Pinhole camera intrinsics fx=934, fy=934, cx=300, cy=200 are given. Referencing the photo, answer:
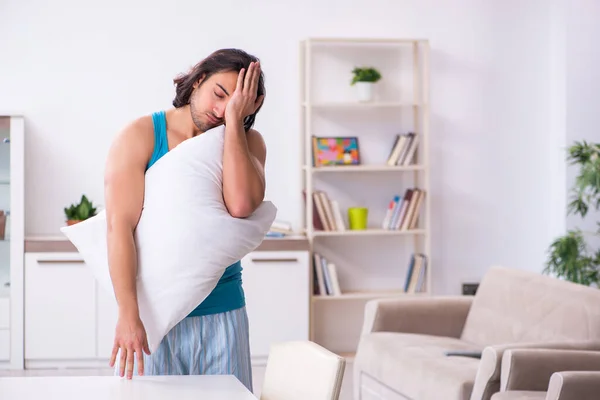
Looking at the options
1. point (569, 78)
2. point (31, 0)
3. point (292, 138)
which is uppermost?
point (31, 0)

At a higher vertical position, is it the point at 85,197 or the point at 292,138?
the point at 292,138

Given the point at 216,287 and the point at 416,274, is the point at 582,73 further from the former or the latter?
the point at 216,287

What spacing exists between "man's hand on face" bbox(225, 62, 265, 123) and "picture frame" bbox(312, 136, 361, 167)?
373cm

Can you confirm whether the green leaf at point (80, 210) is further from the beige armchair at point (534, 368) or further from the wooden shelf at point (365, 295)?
the beige armchair at point (534, 368)

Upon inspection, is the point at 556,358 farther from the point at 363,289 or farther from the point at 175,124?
the point at 363,289

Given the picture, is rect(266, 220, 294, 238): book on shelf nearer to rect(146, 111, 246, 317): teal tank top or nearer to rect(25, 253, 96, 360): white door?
rect(25, 253, 96, 360): white door

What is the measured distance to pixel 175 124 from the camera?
2.03 m

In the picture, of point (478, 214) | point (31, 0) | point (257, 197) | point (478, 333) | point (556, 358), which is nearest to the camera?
point (257, 197)

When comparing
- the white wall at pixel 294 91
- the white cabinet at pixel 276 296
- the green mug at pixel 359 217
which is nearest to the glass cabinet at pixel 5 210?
the white wall at pixel 294 91

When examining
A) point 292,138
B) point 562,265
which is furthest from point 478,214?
point 292,138

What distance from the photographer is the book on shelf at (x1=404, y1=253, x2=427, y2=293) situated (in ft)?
18.8

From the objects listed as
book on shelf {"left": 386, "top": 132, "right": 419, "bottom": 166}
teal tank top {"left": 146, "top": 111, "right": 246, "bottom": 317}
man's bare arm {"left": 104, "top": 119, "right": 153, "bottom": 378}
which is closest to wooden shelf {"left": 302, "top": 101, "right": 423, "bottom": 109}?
book on shelf {"left": 386, "top": 132, "right": 419, "bottom": 166}

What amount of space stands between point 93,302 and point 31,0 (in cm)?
187

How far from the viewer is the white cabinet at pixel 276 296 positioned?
5.50 meters
